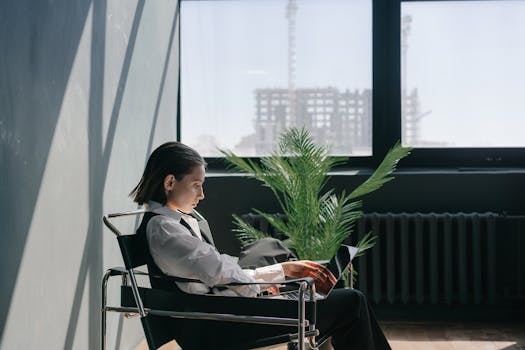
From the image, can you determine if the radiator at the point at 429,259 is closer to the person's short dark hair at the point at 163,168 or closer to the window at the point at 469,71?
the window at the point at 469,71

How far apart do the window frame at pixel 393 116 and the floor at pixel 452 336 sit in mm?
1069

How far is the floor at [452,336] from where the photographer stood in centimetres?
384

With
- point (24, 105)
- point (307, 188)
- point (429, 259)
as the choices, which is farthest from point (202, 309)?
point (429, 259)

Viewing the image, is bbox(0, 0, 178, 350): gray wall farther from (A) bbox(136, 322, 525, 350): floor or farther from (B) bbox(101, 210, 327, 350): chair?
(A) bbox(136, 322, 525, 350): floor

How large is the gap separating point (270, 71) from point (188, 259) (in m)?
2.76

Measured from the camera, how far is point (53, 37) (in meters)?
2.37

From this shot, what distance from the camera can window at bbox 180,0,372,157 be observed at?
484 cm

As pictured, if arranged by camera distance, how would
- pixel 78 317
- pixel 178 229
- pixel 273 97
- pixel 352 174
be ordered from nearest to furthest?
pixel 178 229 < pixel 78 317 < pixel 352 174 < pixel 273 97

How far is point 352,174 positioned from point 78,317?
236 centimetres

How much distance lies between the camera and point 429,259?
4.54m

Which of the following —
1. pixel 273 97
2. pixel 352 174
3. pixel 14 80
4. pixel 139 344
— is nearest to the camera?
pixel 14 80

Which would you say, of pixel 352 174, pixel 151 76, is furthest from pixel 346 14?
pixel 151 76

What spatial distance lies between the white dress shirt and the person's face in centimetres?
9

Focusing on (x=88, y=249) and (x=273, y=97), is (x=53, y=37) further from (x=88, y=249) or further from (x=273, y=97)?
(x=273, y=97)
